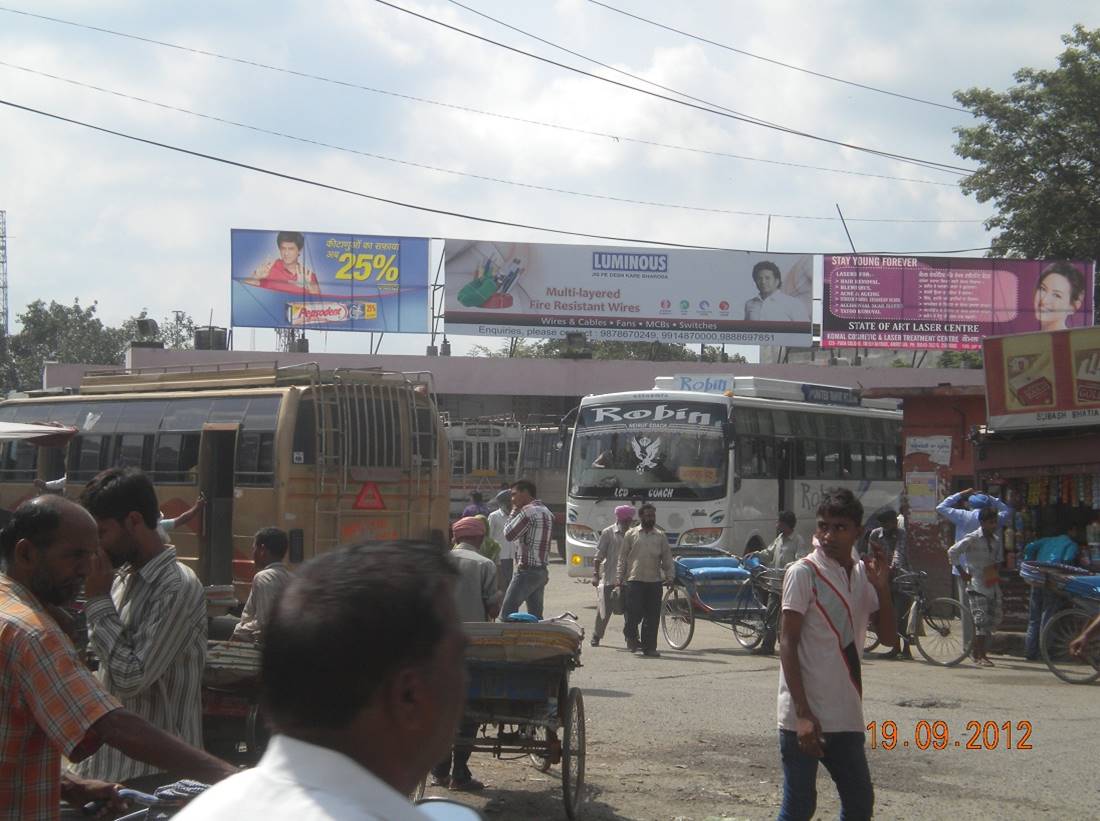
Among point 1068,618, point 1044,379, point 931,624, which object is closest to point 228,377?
point 931,624

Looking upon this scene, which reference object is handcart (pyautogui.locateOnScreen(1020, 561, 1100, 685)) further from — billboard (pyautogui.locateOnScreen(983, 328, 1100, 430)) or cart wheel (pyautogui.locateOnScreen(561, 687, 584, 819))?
cart wheel (pyautogui.locateOnScreen(561, 687, 584, 819))

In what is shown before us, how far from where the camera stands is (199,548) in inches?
642

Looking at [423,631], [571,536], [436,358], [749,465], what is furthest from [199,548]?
[436,358]

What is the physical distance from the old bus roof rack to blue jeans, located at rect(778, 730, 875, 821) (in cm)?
1130

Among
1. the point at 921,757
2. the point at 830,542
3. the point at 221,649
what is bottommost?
the point at 921,757

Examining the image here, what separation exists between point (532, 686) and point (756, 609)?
27.5 ft

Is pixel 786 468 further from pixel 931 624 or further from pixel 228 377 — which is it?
pixel 228 377

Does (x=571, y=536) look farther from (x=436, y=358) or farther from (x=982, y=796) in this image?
(x=436, y=358)

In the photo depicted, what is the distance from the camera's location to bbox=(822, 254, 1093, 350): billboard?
130ft

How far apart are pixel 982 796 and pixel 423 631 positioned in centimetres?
708

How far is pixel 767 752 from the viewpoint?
9.11 m

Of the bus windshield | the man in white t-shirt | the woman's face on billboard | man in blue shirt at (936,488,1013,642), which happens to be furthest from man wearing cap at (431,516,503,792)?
the woman's face on billboard

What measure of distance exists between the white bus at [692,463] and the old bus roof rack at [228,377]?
194 inches

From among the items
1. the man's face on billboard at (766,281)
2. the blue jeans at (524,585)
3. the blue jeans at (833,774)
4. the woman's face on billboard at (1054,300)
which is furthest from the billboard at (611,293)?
the blue jeans at (833,774)
